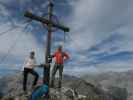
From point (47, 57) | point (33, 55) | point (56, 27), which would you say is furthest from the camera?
point (56, 27)

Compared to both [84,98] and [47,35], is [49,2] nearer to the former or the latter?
[47,35]

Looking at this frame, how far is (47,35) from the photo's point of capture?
1633 cm

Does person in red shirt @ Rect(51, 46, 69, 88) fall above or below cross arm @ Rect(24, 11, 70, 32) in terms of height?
below

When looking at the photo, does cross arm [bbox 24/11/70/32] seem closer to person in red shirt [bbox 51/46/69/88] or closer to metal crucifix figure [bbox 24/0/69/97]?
metal crucifix figure [bbox 24/0/69/97]

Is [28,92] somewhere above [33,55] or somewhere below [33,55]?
below

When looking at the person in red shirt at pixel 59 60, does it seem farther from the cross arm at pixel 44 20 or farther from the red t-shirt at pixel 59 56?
the cross arm at pixel 44 20

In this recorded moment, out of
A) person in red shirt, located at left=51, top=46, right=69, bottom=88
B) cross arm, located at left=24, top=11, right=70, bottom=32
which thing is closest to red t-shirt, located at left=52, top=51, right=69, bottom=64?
person in red shirt, located at left=51, top=46, right=69, bottom=88

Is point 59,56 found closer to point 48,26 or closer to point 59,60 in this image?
point 59,60

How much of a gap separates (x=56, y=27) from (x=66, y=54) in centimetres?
228

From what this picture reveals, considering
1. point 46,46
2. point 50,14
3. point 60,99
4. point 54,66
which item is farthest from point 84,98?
point 50,14

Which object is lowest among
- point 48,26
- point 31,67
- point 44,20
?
point 31,67

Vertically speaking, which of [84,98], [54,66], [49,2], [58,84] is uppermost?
[49,2]

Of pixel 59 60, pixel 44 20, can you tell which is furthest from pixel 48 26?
pixel 59 60

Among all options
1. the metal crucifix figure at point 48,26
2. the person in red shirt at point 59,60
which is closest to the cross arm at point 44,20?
the metal crucifix figure at point 48,26
